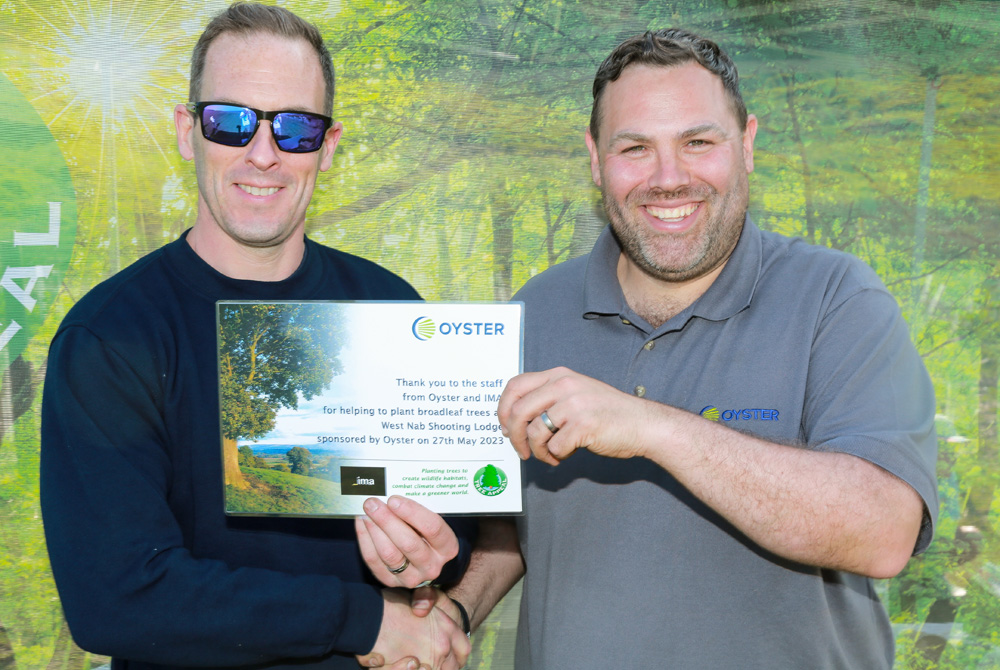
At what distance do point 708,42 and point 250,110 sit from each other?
1378mm

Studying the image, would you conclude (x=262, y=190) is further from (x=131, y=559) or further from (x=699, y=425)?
(x=699, y=425)

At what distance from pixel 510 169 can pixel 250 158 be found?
4.38ft

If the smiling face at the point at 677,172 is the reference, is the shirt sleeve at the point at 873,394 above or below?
below

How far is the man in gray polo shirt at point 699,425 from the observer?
70.5 inches

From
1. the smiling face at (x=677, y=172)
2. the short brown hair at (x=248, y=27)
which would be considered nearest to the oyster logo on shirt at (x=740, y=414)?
the smiling face at (x=677, y=172)

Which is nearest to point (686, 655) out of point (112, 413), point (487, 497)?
point (487, 497)

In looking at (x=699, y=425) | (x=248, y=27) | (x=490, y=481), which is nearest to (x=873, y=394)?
(x=699, y=425)

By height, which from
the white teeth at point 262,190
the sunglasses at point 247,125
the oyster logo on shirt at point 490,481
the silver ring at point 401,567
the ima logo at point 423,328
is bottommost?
the silver ring at point 401,567

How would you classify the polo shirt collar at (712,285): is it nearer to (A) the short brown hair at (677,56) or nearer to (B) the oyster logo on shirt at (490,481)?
(A) the short brown hair at (677,56)

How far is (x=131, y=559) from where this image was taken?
1.82 metres

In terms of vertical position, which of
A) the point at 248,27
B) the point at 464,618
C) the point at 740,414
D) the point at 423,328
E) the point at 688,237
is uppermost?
the point at 248,27

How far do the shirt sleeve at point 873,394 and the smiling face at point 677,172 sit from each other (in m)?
0.42

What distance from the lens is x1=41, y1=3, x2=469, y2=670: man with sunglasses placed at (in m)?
1.83

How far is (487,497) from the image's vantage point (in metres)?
1.89
